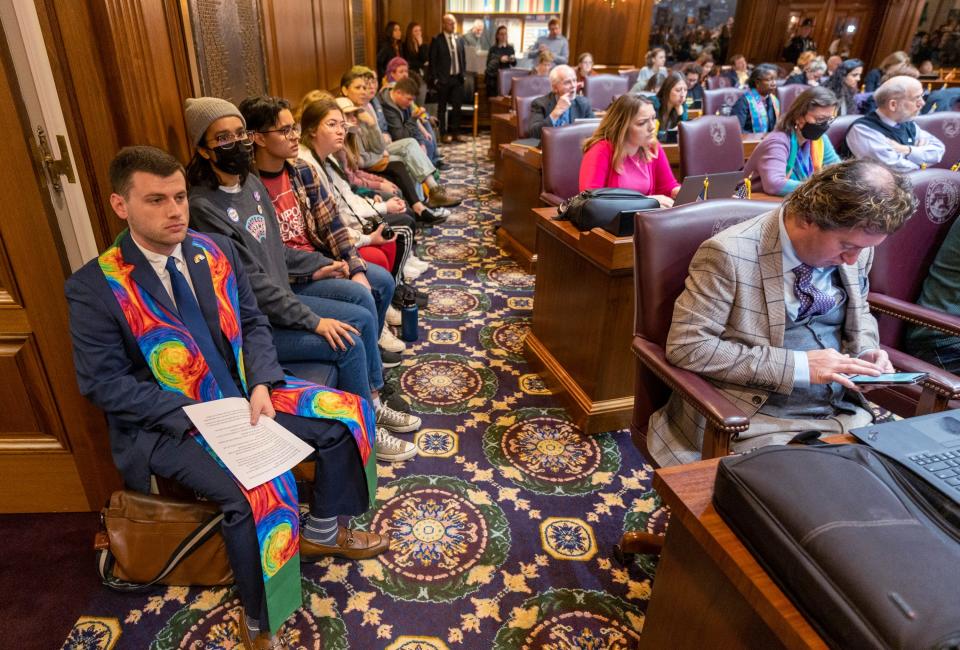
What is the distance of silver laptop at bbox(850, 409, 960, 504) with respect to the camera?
84 cm

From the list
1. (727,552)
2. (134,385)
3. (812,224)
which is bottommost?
(134,385)

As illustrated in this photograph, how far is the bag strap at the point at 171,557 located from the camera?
4.67ft

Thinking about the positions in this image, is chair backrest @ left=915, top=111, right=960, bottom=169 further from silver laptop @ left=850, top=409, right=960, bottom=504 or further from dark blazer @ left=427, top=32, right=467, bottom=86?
dark blazer @ left=427, top=32, right=467, bottom=86

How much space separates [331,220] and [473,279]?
4.84 ft

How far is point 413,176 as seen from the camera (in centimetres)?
456

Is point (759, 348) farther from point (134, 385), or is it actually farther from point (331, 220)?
point (331, 220)

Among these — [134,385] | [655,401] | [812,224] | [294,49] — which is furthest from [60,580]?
[294,49]

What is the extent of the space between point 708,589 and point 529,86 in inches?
206

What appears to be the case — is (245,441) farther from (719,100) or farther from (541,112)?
(719,100)

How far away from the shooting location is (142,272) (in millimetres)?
1359

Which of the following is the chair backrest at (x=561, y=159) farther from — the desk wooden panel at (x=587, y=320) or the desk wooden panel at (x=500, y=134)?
the desk wooden panel at (x=500, y=134)

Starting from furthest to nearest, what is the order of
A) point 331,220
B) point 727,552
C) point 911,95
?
point 911,95 → point 331,220 → point 727,552

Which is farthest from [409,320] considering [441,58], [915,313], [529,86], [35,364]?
[441,58]

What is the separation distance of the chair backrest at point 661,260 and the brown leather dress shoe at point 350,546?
898mm
